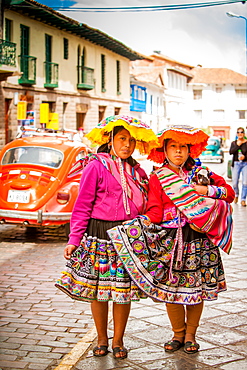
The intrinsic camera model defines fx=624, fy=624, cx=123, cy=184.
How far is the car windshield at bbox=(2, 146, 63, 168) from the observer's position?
33.8 feet

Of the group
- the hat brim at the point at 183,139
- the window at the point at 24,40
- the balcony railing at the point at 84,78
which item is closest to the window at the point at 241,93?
the balcony railing at the point at 84,78

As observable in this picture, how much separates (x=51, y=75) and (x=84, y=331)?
26.7 meters

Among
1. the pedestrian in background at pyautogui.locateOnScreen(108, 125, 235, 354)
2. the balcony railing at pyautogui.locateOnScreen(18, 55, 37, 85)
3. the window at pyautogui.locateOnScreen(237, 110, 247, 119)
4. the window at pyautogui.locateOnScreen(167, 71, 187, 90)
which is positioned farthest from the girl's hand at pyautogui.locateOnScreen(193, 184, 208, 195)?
the window at pyautogui.locateOnScreen(237, 110, 247, 119)

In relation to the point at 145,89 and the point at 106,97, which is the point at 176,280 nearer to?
the point at 106,97

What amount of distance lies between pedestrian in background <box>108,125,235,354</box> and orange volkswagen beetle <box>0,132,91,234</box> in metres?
5.20

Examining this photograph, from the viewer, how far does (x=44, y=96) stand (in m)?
30.4

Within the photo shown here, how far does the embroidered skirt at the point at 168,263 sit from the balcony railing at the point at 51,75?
26648 millimetres

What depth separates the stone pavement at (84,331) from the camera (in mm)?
Result: 4379

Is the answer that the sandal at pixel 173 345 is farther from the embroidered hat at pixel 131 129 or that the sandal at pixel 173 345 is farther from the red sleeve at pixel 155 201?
the embroidered hat at pixel 131 129

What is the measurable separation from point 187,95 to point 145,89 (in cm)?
2232

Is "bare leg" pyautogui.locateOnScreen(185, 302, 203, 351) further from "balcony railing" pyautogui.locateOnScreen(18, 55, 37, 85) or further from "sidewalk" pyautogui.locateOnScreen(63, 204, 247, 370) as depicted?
"balcony railing" pyautogui.locateOnScreen(18, 55, 37, 85)

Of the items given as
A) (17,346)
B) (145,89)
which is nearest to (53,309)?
(17,346)

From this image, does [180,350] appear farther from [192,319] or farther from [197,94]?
[197,94]

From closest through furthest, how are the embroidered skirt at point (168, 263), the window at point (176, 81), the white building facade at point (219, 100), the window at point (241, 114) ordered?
the embroidered skirt at point (168, 263) → the window at point (176, 81) → the white building facade at point (219, 100) → the window at point (241, 114)
